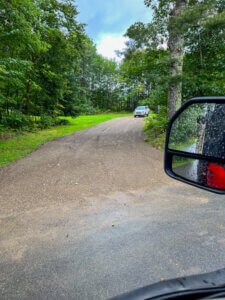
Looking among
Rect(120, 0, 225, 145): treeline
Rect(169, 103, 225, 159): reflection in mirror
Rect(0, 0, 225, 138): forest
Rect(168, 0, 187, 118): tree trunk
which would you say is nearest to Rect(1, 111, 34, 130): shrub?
Rect(0, 0, 225, 138): forest

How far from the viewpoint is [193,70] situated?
866 centimetres

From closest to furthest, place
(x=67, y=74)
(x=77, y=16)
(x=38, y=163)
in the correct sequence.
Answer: (x=38, y=163) → (x=77, y=16) → (x=67, y=74)

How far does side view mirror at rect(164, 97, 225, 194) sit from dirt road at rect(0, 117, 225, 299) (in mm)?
1281

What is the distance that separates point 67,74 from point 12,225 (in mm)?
15776

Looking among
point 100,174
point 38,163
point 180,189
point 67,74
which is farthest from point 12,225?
point 67,74

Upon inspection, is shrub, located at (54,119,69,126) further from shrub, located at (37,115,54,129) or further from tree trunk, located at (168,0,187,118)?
tree trunk, located at (168,0,187,118)

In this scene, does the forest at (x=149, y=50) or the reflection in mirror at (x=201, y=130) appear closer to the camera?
the reflection in mirror at (x=201, y=130)

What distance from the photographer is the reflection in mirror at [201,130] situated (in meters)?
1.11

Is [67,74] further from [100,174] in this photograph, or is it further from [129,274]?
[129,274]

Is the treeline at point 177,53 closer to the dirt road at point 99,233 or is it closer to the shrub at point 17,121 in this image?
the dirt road at point 99,233

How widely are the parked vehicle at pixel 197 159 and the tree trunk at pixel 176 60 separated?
7.20 metres

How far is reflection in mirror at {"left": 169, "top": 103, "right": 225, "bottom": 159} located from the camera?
1.11 metres

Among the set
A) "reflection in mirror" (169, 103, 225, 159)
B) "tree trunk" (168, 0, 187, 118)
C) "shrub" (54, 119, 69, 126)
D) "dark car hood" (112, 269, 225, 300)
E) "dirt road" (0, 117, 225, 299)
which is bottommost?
"dirt road" (0, 117, 225, 299)

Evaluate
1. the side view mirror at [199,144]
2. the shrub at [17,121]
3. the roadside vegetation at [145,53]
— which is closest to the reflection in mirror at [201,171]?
the side view mirror at [199,144]
